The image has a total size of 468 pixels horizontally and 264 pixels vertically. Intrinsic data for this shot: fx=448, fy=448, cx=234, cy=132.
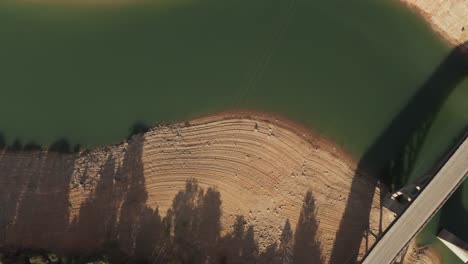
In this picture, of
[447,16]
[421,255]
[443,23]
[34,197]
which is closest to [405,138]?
[421,255]

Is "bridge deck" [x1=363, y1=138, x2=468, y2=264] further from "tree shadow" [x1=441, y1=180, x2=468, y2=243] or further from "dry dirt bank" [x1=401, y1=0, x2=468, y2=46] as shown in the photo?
"dry dirt bank" [x1=401, y1=0, x2=468, y2=46]

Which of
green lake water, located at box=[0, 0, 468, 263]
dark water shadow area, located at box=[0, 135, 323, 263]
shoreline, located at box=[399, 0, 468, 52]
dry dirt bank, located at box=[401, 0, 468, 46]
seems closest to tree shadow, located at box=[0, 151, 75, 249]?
dark water shadow area, located at box=[0, 135, 323, 263]

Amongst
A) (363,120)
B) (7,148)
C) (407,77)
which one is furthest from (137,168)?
(407,77)

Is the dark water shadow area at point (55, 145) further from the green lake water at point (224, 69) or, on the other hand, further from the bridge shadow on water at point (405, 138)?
the bridge shadow on water at point (405, 138)

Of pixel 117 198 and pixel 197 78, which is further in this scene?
pixel 197 78

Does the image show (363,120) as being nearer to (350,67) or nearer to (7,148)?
(350,67)

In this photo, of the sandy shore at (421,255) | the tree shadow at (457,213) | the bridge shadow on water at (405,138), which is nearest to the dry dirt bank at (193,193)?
the bridge shadow on water at (405,138)
